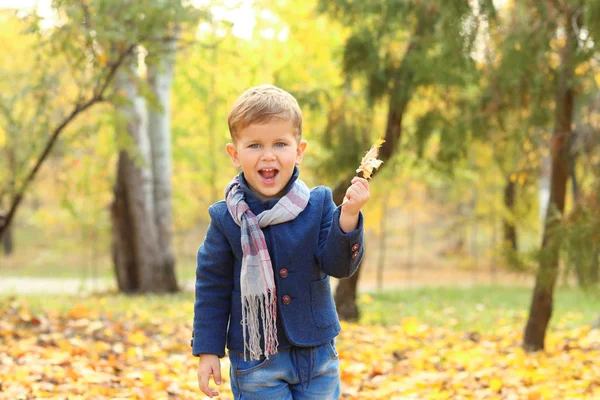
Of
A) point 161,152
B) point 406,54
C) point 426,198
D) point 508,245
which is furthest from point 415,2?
point 426,198

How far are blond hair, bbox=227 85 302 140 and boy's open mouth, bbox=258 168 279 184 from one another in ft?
0.48

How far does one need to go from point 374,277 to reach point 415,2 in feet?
72.4

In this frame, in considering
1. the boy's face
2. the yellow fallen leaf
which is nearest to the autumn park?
the yellow fallen leaf

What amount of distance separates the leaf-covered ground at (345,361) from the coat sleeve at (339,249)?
173cm

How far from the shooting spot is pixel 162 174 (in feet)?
41.8

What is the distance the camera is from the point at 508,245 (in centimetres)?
566

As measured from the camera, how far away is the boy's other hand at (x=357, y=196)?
2.22 metres

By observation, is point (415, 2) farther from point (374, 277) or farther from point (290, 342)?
point (374, 277)

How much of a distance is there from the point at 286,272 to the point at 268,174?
0.32m

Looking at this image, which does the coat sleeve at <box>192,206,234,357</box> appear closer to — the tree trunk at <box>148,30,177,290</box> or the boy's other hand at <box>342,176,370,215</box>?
the boy's other hand at <box>342,176,370,215</box>

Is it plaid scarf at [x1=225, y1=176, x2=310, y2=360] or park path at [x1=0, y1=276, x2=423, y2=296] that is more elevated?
plaid scarf at [x1=225, y1=176, x2=310, y2=360]

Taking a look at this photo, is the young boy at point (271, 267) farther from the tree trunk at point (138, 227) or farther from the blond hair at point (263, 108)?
the tree trunk at point (138, 227)

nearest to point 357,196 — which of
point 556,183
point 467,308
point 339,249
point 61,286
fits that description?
point 339,249

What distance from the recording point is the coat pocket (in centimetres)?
242
